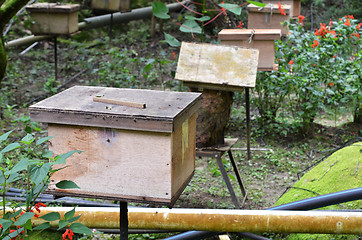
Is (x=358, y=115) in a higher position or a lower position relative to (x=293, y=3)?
lower

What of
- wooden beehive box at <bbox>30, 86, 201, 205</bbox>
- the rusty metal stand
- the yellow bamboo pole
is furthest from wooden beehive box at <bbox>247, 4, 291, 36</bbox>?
wooden beehive box at <bbox>30, 86, 201, 205</bbox>

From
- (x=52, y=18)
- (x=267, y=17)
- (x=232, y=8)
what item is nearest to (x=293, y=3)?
(x=267, y=17)

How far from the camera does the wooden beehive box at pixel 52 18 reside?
6.70m

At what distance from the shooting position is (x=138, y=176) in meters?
2.16

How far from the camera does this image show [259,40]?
16.6 feet

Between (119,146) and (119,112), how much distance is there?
169 millimetres

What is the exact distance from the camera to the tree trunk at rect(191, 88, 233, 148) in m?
4.32

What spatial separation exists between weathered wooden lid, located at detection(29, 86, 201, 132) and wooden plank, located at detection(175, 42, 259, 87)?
1.73 metres

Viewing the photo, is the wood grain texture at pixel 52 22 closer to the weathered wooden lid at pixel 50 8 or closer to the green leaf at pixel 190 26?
the weathered wooden lid at pixel 50 8

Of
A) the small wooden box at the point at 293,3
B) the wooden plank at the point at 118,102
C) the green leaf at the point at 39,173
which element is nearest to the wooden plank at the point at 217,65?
the wooden plank at the point at 118,102

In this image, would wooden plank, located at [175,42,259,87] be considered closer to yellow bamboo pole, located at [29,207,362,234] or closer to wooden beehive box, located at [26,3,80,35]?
yellow bamboo pole, located at [29,207,362,234]

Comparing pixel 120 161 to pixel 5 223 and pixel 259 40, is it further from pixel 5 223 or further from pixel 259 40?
pixel 259 40

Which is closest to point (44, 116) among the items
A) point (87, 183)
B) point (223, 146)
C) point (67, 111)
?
point (67, 111)

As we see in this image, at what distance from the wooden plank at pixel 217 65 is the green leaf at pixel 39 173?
7.69 feet
